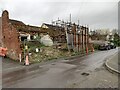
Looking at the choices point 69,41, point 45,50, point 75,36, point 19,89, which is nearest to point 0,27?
point 45,50

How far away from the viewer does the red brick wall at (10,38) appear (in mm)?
18312

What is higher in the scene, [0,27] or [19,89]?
[0,27]

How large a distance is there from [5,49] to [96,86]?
14.2 metres

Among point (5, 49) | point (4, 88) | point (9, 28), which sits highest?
point (9, 28)

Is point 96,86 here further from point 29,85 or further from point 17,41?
point 17,41

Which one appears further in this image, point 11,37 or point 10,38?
point 10,38

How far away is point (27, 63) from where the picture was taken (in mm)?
15953

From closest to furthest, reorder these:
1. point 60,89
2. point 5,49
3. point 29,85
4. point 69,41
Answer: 1. point 60,89
2. point 29,85
3. point 5,49
4. point 69,41

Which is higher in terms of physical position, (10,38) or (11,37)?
(11,37)

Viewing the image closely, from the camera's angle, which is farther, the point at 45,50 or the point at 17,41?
the point at 45,50

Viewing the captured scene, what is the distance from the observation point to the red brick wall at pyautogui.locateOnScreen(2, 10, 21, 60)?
60.1 feet

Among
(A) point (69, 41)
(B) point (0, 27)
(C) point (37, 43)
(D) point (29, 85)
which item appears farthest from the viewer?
(A) point (69, 41)

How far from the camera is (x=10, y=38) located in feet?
63.4

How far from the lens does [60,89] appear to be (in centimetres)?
784
